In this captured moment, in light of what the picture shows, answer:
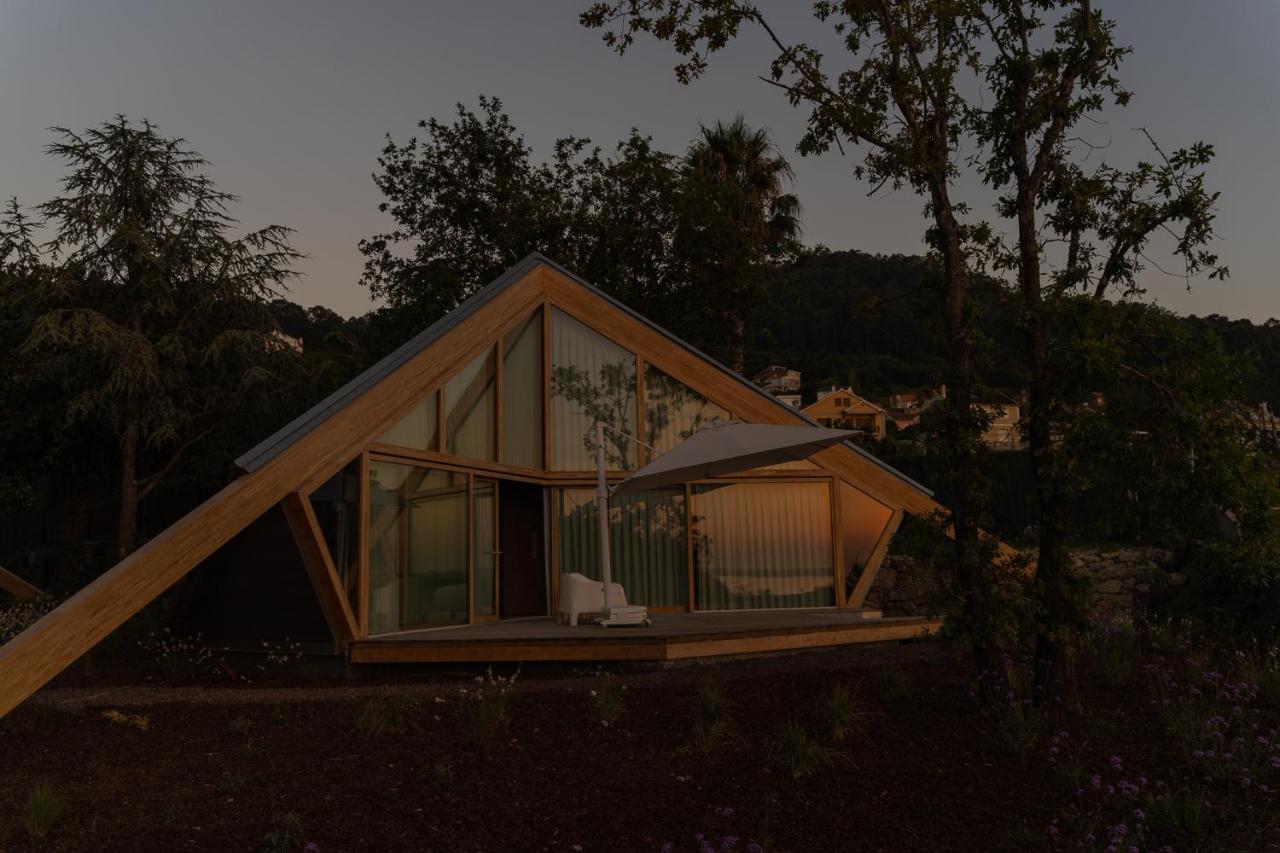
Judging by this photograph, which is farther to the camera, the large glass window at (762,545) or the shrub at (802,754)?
the large glass window at (762,545)

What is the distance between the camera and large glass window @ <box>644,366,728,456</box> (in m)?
11.4

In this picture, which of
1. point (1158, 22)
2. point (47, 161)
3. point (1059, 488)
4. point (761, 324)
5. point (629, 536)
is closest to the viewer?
point (1059, 488)

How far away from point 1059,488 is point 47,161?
14.5 metres

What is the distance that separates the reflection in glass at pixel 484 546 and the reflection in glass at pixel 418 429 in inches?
36.2

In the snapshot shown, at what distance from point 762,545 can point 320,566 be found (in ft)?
17.2

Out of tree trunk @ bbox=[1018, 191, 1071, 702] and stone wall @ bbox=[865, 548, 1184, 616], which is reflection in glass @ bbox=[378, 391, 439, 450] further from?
stone wall @ bbox=[865, 548, 1184, 616]

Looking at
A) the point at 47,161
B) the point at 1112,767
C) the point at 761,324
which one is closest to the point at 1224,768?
the point at 1112,767

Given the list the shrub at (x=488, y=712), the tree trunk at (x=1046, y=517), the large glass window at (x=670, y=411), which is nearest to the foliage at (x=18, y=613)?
the shrub at (x=488, y=712)

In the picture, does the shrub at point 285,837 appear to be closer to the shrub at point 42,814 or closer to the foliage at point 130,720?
the shrub at point 42,814

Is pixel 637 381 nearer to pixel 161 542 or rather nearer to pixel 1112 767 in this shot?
pixel 161 542

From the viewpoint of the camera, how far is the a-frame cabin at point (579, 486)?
31.4ft

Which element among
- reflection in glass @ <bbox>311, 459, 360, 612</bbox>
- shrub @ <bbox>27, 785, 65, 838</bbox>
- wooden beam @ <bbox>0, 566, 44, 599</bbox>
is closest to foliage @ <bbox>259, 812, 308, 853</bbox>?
shrub @ <bbox>27, 785, 65, 838</bbox>

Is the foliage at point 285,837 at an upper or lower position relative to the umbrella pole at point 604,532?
lower

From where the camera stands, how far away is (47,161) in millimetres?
14023
